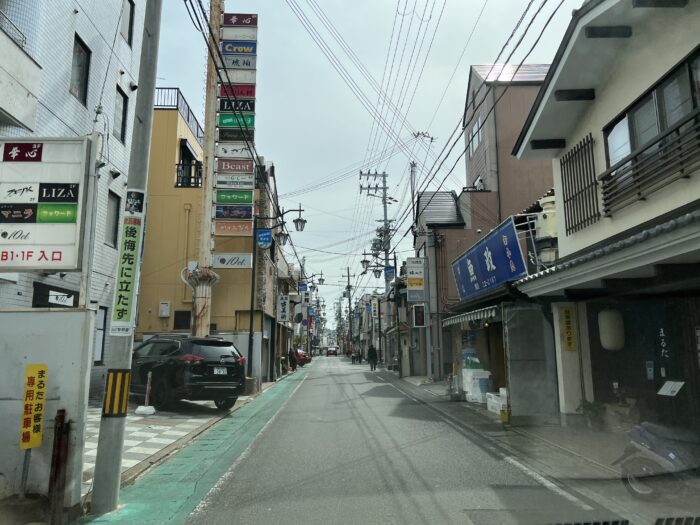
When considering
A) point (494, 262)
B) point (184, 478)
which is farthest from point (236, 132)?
point (184, 478)

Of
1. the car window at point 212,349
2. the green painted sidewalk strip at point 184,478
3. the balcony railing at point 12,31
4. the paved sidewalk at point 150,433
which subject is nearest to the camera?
the green painted sidewalk strip at point 184,478

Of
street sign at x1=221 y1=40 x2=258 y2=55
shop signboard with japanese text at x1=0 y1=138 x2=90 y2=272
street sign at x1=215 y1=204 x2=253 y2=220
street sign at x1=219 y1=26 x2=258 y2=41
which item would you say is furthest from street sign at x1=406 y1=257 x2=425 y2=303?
shop signboard with japanese text at x1=0 y1=138 x2=90 y2=272

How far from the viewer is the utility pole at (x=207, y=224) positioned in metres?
17.1

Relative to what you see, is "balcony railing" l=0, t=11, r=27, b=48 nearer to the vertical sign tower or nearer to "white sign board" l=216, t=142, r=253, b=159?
the vertical sign tower

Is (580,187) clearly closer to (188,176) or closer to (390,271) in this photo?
(188,176)

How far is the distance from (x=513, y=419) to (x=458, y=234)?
51.3ft

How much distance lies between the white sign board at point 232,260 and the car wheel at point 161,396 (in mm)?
8267

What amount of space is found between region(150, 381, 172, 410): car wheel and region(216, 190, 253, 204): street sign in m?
7.60

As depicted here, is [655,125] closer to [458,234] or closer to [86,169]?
[86,169]

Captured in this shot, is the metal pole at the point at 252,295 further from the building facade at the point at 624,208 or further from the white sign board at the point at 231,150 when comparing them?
the building facade at the point at 624,208

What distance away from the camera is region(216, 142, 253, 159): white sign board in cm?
1891

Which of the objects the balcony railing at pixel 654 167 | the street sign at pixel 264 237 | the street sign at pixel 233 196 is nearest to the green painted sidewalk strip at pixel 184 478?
the balcony railing at pixel 654 167

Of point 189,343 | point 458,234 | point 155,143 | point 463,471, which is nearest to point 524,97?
point 458,234

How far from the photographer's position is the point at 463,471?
745cm
